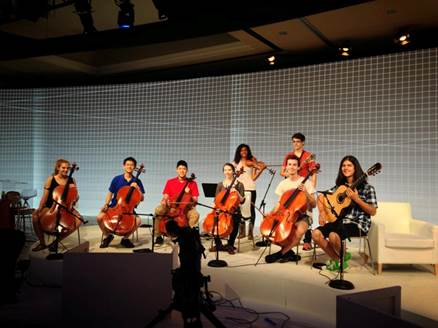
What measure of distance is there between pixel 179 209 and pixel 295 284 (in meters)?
1.71

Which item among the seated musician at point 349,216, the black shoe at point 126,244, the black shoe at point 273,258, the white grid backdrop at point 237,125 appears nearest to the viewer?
the seated musician at point 349,216

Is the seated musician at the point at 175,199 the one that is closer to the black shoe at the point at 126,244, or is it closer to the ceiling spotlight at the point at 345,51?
the black shoe at the point at 126,244

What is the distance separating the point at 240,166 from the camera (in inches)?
216

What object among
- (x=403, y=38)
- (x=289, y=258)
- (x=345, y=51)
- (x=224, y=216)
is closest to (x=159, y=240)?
(x=224, y=216)

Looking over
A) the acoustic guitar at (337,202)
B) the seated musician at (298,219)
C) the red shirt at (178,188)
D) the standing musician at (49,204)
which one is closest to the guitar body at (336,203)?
the acoustic guitar at (337,202)

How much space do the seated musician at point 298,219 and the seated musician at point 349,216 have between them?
13 cm

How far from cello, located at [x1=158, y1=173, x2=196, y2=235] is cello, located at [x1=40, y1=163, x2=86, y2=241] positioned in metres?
A: 0.91

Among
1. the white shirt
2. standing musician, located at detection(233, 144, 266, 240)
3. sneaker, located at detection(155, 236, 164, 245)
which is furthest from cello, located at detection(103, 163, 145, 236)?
the white shirt

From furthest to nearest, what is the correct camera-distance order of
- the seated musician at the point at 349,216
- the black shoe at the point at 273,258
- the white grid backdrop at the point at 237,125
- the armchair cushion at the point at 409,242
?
the white grid backdrop at the point at 237,125, the black shoe at the point at 273,258, the armchair cushion at the point at 409,242, the seated musician at the point at 349,216

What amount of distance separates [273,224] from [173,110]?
4292mm

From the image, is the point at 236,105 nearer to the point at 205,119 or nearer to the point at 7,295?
the point at 205,119

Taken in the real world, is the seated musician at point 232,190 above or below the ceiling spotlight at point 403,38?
below

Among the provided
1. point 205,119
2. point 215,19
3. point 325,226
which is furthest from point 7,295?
point 205,119

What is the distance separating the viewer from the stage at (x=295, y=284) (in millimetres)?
3283
